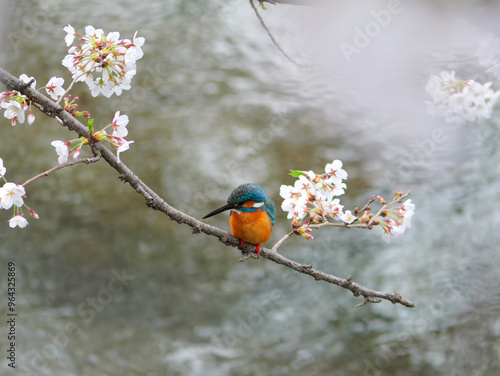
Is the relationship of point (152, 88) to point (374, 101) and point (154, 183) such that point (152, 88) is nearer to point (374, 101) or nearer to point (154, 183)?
point (154, 183)

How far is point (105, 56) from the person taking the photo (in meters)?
1.36

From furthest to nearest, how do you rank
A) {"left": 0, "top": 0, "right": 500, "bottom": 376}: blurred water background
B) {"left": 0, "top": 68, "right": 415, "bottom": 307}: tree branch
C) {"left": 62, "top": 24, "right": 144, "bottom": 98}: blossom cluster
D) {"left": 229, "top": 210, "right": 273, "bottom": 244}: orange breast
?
{"left": 0, "top": 0, "right": 500, "bottom": 376}: blurred water background → {"left": 229, "top": 210, "right": 273, "bottom": 244}: orange breast → {"left": 62, "top": 24, "right": 144, "bottom": 98}: blossom cluster → {"left": 0, "top": 68, "right": 415, "bottom": 307}: tree branch

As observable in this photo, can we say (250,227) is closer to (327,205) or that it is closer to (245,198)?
(245,198)

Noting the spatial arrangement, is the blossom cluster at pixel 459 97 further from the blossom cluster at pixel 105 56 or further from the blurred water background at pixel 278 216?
the blossom cluster at pixel 105 56

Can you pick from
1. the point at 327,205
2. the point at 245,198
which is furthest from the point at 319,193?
the point at 245,198

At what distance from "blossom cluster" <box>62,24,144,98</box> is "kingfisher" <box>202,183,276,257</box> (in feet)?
1.91

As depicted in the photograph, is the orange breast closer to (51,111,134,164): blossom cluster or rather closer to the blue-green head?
the blue-green head

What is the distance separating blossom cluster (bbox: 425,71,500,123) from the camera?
102 inches

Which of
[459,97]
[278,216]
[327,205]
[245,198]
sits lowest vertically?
[327,205]

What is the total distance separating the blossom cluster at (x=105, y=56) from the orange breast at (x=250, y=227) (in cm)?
65

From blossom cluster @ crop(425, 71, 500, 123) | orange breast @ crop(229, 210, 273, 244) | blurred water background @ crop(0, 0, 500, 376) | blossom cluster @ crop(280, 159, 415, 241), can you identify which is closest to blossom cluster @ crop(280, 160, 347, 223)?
blossom cluster @ crop(280, 159, 415, 241)

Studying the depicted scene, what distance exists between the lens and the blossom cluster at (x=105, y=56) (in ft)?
4.50

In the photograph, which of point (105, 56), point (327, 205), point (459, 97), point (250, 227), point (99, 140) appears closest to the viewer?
point (99, 140)

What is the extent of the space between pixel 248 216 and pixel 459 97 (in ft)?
4.92
